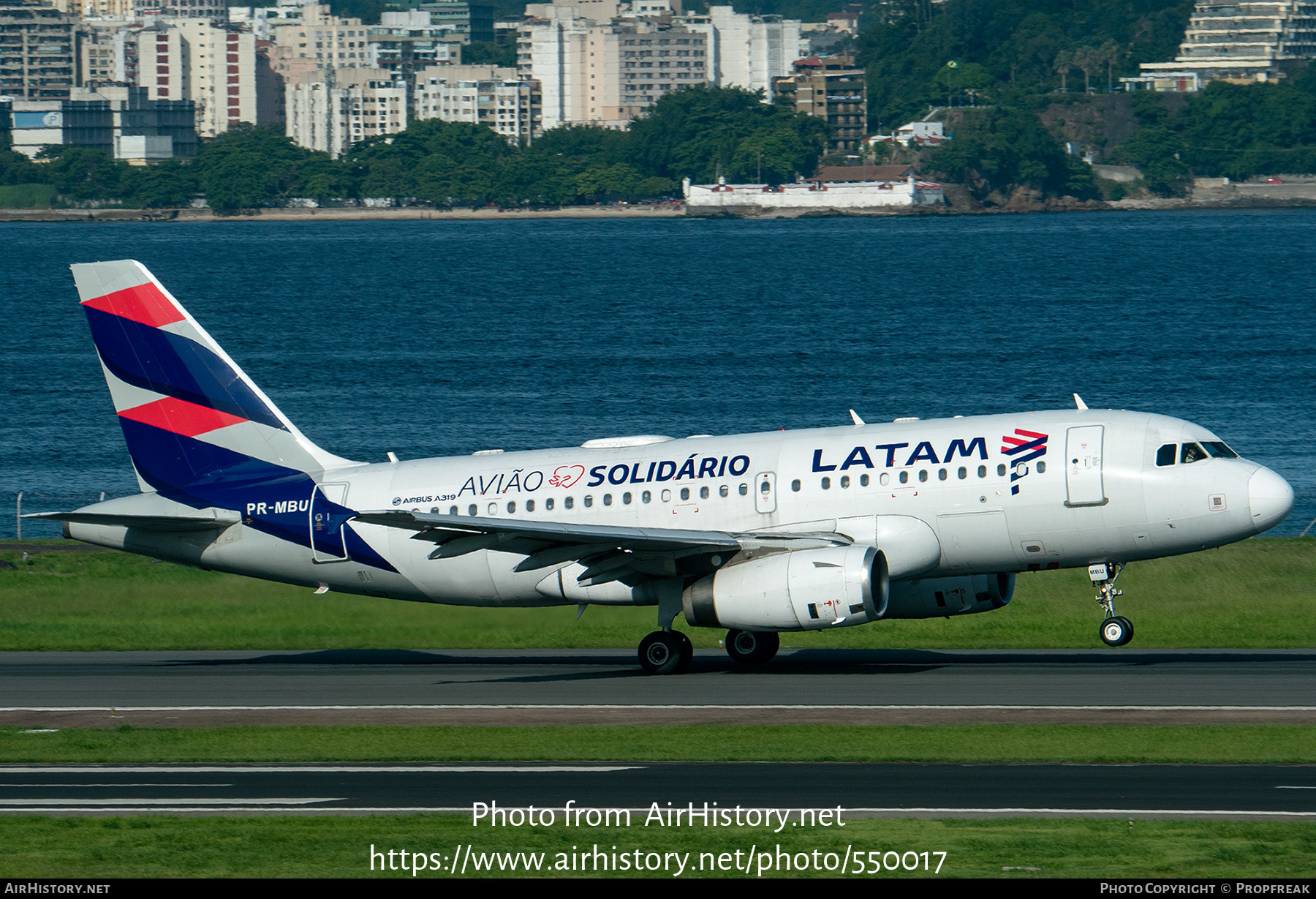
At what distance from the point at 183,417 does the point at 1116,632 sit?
20.4m

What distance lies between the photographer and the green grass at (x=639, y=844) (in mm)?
20031

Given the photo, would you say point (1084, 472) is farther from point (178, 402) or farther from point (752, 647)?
point (178, 402)

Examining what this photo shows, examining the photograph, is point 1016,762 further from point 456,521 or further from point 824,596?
point 456,521

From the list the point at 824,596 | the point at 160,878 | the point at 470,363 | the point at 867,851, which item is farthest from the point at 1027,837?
the point at 470,363

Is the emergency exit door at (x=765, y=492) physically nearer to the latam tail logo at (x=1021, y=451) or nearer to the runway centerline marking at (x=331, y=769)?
the latam tail logo at (x=1021, y=451)

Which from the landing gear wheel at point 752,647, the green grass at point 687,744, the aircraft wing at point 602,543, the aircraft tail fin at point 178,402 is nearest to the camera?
the green grass at point 687,744

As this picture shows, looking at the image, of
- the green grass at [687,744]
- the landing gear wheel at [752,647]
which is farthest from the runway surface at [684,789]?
the landing gear wheel at [752,647]

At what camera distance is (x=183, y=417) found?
4006 cm

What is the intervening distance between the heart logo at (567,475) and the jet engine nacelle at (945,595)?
6895 millimetres

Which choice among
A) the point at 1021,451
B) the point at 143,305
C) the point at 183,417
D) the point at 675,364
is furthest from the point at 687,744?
the point at 675,364

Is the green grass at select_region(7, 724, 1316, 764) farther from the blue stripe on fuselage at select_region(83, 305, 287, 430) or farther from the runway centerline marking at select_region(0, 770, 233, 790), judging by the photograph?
the blue stripe on fuselage at select_region(83, 305, 287, 430)

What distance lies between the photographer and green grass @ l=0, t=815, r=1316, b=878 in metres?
20.0

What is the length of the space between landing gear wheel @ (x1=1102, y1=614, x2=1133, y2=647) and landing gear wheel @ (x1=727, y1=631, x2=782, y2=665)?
6.64 m

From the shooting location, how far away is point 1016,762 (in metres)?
26.3
